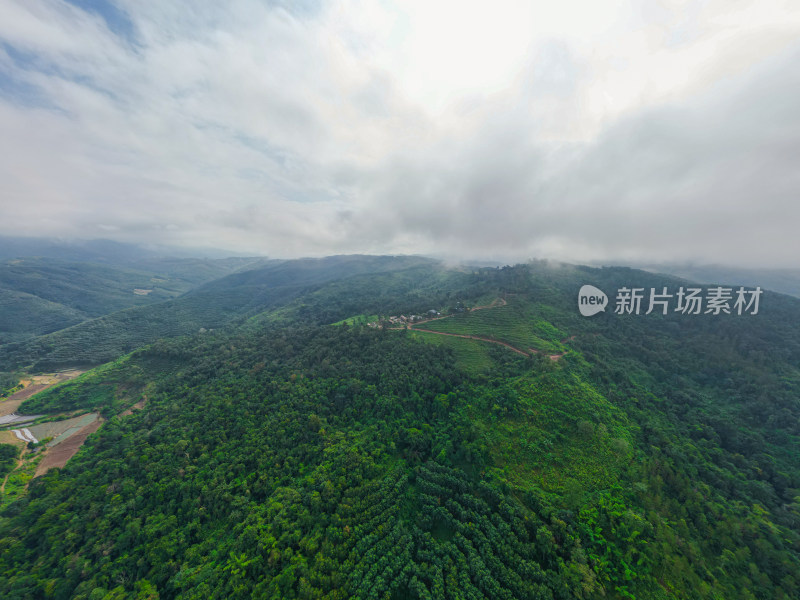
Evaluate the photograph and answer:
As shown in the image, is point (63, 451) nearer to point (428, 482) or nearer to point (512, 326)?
point (428, 482)

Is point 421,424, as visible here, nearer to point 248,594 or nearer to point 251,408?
point 248,594

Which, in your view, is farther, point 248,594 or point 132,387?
point 132,387

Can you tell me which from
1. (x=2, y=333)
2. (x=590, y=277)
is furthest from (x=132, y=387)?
(x=590, y=277)

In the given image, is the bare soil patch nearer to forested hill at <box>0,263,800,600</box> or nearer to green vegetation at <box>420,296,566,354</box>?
forested hill at <box>0,263,800,600</box>
